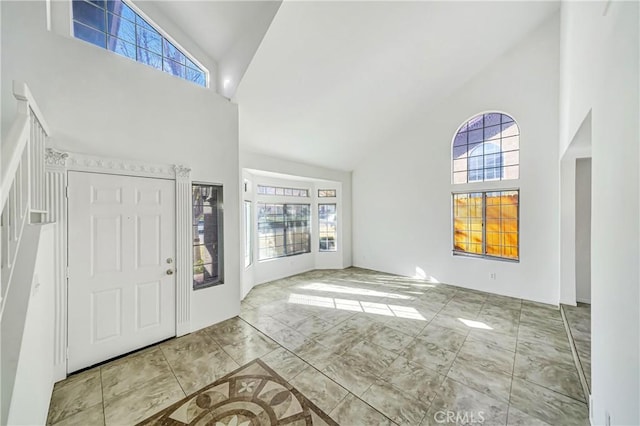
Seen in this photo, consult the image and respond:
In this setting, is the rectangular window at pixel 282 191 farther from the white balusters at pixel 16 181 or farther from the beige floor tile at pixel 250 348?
the white balusters at pixel 16 181

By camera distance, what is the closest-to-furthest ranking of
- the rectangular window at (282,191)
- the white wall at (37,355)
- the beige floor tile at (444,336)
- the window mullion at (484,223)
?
the white wall at (37,355) < the beige floor tile at (444,336) < the window mullion at (484,223) < the rectangular window at (282,191)

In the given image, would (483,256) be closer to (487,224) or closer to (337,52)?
(487,224)

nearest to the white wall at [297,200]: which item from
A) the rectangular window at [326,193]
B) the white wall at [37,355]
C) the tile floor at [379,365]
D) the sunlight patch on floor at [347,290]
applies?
the rectangular window at [326,193]

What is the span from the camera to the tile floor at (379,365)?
195cm

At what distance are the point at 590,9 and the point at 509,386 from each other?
3242mm

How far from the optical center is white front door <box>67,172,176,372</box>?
2.42 meters

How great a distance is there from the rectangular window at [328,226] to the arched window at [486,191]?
3.00 metres

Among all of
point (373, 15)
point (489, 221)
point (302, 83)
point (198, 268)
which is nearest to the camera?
point (373, 15)

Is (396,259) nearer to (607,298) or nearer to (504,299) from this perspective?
(504,299)

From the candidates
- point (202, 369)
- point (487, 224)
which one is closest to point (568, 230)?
point (487, 224)

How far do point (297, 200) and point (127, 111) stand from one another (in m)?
4.07

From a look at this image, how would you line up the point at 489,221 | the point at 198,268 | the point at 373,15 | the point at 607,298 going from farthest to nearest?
the point at 489,221
the point at 198,268
the point at 373,15
the point at 607,298

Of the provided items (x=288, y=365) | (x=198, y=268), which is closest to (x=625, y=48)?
(x=288, y=365)

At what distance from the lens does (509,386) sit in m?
2.20
